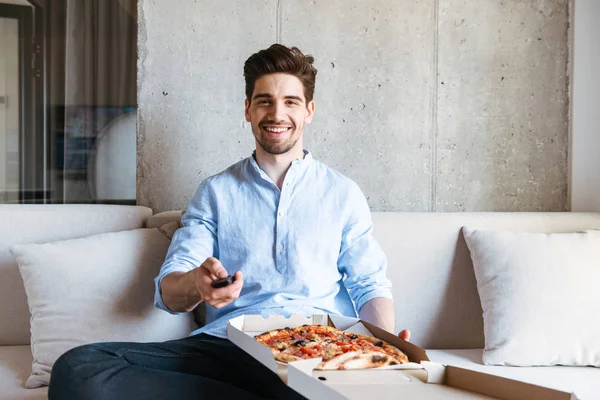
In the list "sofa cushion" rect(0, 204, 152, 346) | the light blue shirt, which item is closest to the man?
the light blue shirt

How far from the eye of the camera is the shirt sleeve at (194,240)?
179 cm

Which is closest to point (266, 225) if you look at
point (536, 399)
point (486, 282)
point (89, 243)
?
point (89, 243)

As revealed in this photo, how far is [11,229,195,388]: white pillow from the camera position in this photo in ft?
6.12

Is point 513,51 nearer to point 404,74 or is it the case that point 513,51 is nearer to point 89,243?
point 404,74

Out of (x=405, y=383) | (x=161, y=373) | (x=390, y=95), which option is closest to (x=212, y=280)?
(x=161, y=373)

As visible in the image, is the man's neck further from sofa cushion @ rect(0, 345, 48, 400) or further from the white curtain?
the white curtain

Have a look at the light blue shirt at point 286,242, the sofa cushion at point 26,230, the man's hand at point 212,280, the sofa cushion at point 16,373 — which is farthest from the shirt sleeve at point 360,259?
the sofa cushion at point 16,373

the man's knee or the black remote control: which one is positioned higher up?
the black remote control

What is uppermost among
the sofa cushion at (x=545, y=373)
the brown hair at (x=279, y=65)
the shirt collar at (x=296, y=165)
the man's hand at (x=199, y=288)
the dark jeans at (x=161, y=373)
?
the brown hair at (x=279, y=65)

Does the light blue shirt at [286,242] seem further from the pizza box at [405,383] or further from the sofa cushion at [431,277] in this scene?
the pizza box at [405,383]

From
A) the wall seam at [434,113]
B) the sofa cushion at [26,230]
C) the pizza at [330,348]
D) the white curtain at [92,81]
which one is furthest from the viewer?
the white curtain at [92,81]

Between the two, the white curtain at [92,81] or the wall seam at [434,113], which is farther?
the white curtain at [92,81]

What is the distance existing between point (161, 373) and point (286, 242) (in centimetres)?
61

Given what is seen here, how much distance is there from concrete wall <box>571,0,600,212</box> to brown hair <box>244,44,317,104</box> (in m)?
1.29
